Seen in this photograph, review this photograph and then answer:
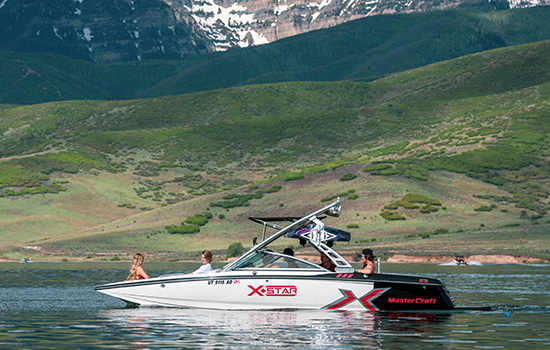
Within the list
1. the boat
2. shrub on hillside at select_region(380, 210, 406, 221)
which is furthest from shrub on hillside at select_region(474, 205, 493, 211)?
the boat

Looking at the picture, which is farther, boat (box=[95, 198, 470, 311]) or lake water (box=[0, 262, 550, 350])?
boat (box=[95, 198, 470, 311])

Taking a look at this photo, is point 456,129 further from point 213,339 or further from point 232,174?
point 213,339

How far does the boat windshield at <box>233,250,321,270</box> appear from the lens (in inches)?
1065

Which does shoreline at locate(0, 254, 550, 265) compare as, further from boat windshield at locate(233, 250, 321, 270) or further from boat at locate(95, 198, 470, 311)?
boat windshield at locate(233, 250, 321, 270)

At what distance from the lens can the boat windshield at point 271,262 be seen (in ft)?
88.8

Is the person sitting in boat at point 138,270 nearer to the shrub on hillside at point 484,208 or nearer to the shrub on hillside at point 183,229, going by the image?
the shrub on hillside at point 183,229

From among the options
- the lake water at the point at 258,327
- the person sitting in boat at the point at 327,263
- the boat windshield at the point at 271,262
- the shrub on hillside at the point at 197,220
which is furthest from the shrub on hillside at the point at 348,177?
the boat windshield at the point at 271,262

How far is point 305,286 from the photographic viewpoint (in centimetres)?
2683

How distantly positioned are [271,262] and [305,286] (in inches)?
51.8

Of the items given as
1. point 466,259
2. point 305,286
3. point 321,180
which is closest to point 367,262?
point 305,286

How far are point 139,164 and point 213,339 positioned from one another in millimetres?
144779

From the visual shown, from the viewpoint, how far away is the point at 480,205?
10888 cm

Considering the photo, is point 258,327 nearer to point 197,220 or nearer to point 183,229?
point 183,229

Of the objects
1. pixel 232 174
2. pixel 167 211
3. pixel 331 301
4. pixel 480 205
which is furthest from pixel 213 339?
pixel 232 174
